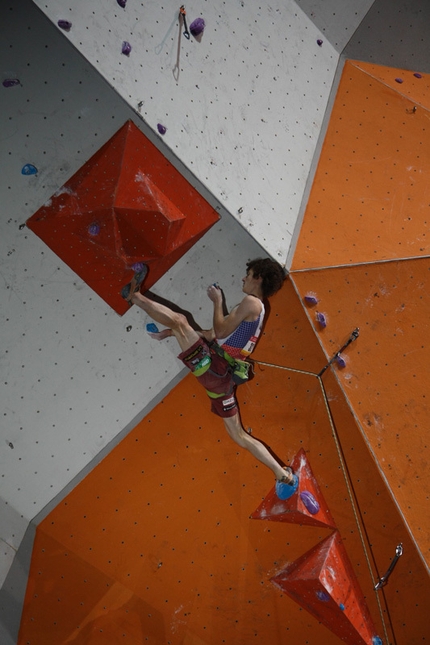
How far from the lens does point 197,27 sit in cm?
315

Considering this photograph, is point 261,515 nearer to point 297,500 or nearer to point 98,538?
point 297,500

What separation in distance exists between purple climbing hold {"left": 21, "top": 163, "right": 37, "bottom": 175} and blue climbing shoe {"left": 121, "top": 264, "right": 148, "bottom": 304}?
67 centimetres

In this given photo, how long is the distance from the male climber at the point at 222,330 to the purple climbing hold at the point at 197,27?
1.16m

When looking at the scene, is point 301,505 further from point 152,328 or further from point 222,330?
point 152,328

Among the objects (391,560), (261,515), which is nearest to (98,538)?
(261,515)

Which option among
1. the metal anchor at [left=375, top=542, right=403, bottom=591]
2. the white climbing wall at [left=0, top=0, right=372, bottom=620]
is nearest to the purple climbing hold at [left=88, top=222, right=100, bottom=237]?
the white climbing wall at [left=0, top=0, right=372, bottom=620]

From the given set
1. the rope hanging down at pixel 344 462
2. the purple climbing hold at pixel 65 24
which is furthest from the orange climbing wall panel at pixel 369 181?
the purple climbing hold at pixel 65 24

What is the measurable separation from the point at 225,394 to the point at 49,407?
90cm

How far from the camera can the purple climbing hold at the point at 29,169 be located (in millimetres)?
2934

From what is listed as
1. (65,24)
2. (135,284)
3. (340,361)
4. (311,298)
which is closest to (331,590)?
(340,361)

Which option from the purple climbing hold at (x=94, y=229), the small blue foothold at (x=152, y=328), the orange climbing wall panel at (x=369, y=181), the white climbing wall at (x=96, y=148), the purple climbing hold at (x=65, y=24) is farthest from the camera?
the orange climbing wall panel at (x=369, y=181)

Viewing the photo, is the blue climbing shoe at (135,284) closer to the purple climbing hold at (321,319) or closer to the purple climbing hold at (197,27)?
the purple climbing hold at (321,319)

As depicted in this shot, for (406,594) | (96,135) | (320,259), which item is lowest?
(406,594)

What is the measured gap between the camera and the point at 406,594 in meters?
3.39
